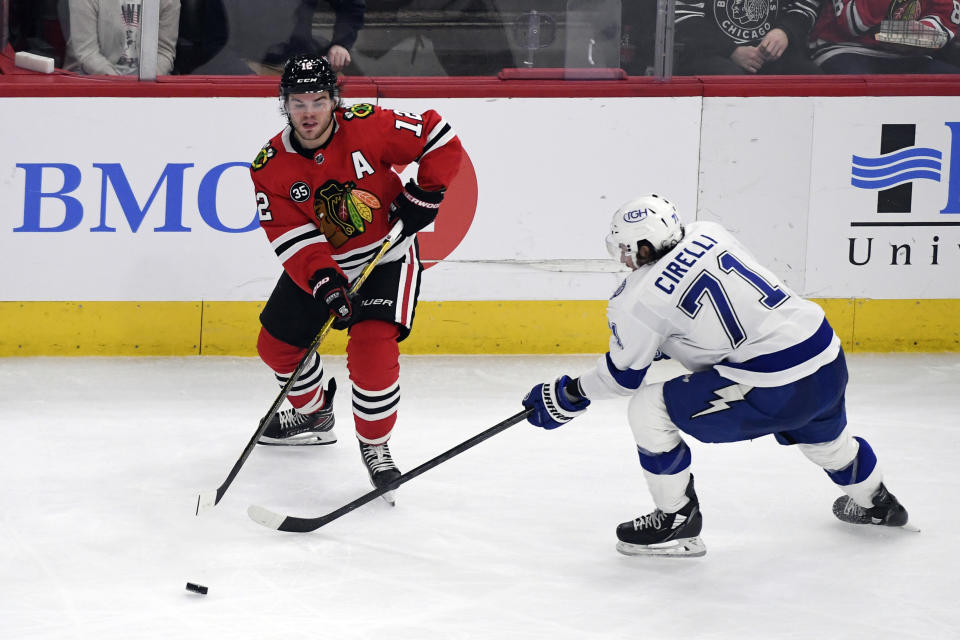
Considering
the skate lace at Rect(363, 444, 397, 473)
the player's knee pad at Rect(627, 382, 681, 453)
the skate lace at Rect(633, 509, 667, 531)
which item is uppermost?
the player's knee pad at Rect(627, 382, 681, 453)

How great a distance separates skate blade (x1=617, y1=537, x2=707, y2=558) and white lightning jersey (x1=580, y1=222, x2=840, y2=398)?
16.0 inches

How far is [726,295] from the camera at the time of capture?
2432 millimetres

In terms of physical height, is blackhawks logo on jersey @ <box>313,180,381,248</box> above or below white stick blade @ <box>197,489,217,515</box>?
above

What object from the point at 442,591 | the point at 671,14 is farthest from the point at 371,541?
the point at 671,14

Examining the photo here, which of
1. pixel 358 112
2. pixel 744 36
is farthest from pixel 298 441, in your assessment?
pixel 744 36

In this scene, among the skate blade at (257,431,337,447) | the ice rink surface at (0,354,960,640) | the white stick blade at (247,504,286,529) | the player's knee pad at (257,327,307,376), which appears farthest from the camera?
the skate blade at (257,431,337,447)

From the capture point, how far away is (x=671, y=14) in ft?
14.5

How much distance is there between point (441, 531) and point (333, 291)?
0.63 m

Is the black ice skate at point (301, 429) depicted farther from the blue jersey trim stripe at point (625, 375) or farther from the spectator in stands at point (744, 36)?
the spectator in stands at point (744, 36)

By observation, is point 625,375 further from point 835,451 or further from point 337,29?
point 337,29

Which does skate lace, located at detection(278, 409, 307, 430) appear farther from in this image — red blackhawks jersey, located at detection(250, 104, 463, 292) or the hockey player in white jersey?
the hockey player in white jersey

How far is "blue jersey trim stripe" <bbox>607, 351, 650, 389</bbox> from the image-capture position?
98.7 inches

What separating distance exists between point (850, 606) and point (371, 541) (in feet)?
3.45

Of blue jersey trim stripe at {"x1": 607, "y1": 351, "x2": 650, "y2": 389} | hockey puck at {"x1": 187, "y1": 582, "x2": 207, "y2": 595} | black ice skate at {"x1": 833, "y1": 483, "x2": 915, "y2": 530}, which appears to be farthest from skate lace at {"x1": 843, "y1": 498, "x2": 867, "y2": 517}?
hockey puck at {"x1": 187, "y1": 582, "x2": 207, "y2": 595}
